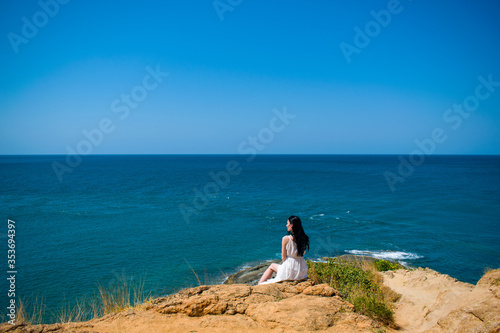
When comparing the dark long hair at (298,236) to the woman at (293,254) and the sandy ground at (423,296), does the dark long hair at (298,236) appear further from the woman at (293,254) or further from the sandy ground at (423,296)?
the sandy ground at (423,296)

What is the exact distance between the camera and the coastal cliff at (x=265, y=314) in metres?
5.50

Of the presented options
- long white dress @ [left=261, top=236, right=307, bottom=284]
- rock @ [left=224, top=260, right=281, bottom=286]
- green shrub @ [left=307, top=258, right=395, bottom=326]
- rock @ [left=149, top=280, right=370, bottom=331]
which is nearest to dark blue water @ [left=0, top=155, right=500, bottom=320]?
rock @ [left=224, top=260, right=281, bottom=286]

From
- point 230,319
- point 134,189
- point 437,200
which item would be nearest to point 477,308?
point 230,319

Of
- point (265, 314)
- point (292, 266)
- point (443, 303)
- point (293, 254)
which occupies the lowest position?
point (443, 303)

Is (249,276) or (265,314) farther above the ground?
(265,314)

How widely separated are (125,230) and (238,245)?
39.2 ft

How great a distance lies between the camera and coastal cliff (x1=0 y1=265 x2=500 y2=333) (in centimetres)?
550

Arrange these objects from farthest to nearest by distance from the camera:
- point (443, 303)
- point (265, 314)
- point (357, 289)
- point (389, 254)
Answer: point (389, 254) < point (357, 289) < point (443, 303) < point (265, 314)

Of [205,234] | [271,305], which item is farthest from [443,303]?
[205,234]

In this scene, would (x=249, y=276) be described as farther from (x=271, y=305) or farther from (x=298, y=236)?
(x=271, y=305)

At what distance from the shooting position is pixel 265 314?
5.85 m

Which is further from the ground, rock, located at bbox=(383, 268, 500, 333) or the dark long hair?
the dark long hair

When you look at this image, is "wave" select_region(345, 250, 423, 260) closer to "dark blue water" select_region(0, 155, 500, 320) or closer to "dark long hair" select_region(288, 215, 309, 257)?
"dark blue water" select_region(0, 155, 500, 320)

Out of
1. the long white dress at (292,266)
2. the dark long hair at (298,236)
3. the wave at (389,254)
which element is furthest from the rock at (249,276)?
the wave at (389,254)
